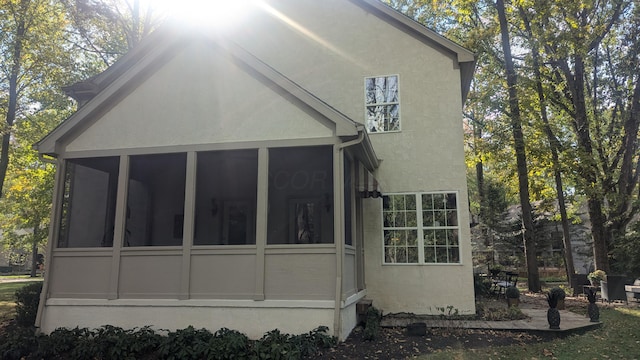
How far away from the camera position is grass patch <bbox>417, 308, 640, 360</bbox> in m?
6.66

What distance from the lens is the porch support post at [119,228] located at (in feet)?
24.8

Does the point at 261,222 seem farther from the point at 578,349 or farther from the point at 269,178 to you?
the point at 578,349

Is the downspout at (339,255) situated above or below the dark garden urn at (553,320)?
above

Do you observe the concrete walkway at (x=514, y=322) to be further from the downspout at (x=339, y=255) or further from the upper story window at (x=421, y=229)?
the downspout at (x=339, y=255)

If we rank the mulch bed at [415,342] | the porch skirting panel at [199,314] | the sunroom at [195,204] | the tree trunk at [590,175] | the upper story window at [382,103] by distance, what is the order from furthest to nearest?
1. the tree trunk at [590,175]
2. the upper story window at [382,103]
3. the sunroom at [195,204]
4. the porch skirting panel at [199,314]
5. the mulch bed at [415,342]

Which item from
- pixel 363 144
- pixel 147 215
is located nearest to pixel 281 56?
pixel 363 144

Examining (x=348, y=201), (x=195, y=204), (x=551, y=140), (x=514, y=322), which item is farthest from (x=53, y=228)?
(x=551, y=140)

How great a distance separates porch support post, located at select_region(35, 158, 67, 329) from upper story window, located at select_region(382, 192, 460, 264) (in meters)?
6.97

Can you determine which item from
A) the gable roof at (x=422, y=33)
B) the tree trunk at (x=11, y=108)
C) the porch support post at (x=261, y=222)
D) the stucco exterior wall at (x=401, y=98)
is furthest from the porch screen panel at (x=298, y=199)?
the tree trunk at (x=11, y=108)

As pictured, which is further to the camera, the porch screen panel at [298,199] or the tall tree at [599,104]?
the tall tree at [599,104]

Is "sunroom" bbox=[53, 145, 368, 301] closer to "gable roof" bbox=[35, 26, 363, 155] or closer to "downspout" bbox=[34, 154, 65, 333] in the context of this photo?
"downspout" bbox=[34, 154, 65, 333]

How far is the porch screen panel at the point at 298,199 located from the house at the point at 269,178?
0.12ft

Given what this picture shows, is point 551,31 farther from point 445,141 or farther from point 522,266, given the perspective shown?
point 522,266

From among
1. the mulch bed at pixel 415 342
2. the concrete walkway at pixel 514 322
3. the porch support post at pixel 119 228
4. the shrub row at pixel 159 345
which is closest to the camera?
the shrub row at pixel 159 345
